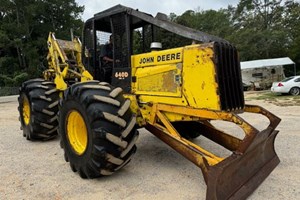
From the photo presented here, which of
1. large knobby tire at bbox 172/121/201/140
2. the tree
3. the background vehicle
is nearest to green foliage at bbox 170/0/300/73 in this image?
the tree

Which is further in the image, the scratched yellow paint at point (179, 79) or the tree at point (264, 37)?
the tree at point (264, 37)

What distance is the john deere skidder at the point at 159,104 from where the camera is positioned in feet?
12.2

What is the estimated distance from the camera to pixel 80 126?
4699 mm

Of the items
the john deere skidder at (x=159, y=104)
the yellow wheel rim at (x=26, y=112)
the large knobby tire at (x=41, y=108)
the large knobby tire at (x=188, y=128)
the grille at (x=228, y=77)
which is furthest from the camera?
the yellow wheel rim at (x=26, y=112)

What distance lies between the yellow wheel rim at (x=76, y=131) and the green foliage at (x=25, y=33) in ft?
77.2

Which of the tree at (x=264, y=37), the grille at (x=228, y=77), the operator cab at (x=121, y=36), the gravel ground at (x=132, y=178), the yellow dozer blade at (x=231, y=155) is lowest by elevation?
the gravel ground at (x=132, y=178)

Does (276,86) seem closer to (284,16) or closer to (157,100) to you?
(157,100)

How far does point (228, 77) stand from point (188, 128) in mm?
2099

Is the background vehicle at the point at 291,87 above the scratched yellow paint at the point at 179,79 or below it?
below

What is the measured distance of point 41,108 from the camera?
6223mm

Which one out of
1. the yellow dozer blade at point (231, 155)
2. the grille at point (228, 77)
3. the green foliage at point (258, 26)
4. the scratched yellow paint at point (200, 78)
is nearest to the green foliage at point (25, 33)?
the green foliage at point (258, 26)

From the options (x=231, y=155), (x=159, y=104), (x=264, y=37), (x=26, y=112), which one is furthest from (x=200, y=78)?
(x=264, y=37)

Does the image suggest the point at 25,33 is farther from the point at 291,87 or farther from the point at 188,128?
the point at 188,128

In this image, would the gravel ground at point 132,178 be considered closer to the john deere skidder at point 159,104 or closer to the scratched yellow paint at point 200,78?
the john deere skidder at point 159,104
